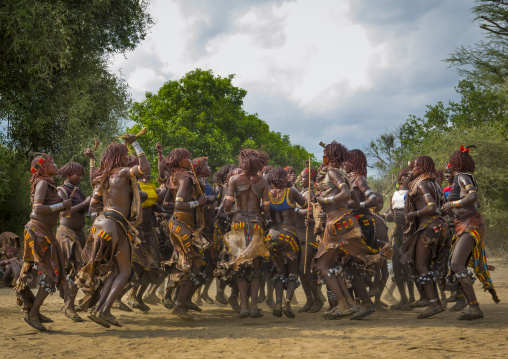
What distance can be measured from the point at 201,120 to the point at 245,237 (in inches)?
948

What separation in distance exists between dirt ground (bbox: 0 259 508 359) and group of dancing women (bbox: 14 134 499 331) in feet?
0.82

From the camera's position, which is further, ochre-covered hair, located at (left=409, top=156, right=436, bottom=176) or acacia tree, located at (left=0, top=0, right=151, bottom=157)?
acacia tree, located at (left=0, top=0, right=151, bottom=157)

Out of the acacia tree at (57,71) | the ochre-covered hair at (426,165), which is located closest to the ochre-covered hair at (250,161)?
the ochre-covered hair at (426,165)

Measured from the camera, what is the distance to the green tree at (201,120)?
2978 centimetres

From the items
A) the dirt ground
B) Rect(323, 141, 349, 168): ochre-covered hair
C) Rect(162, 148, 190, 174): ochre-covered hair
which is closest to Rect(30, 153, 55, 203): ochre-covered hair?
Rect(162, 148, 190, 174): ochre-covered hair

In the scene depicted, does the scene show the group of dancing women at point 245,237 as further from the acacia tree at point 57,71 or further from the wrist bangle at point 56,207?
the acacia tree at point 57,71

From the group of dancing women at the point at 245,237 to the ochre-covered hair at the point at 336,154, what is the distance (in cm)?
2

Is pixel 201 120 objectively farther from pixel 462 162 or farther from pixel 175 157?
pixel 462 162

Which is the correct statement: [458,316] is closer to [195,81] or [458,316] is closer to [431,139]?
[431,139]

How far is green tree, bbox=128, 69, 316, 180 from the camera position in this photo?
29.8 meters

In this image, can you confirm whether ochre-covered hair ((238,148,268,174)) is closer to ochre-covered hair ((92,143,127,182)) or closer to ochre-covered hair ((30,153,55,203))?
ochre-covered hair ((92,143,127,182))

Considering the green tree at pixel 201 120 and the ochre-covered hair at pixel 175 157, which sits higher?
the green tree at pixel 201 120

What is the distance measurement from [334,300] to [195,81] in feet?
89.8

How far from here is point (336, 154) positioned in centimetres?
790
